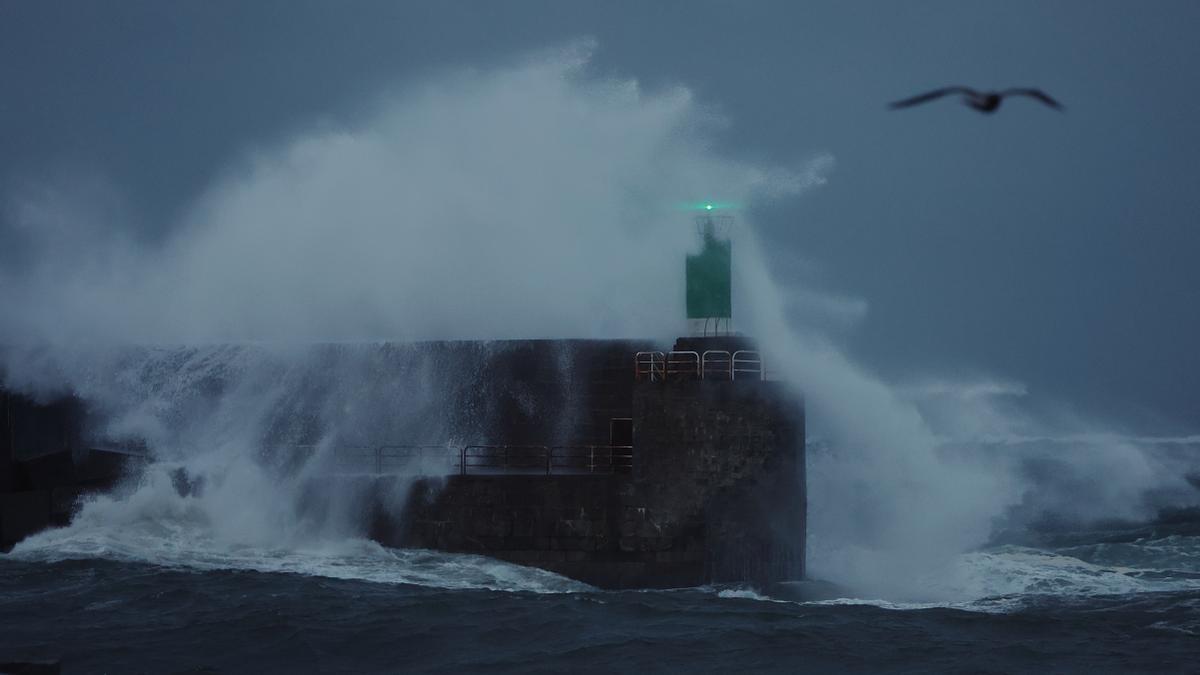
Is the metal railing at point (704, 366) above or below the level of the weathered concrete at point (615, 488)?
above

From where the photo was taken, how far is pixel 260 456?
20750 millimetres

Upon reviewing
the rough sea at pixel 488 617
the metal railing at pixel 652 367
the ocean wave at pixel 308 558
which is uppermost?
the metal railing at pixel 652 367

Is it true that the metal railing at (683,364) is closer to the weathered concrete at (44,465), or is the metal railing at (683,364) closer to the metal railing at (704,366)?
the metal railing at (704,366)

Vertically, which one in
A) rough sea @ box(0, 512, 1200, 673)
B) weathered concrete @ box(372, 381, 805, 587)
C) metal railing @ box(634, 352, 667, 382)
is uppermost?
metal railing @ box(634, 352, 667, 382)

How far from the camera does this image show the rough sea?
13.0m

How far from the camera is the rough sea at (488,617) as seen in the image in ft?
42.5

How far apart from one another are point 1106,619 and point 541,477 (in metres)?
7.89

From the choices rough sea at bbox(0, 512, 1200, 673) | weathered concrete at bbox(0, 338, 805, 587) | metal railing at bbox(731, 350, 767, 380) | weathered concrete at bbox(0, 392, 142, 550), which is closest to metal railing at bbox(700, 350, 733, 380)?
metal railing at bbox(731, 350, 767, 380)

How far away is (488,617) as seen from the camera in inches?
588

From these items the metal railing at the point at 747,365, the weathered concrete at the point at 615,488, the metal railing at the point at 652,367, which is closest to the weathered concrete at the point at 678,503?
the weathered concrete at the point at 615,488

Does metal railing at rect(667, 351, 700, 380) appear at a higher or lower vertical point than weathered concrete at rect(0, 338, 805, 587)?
higher

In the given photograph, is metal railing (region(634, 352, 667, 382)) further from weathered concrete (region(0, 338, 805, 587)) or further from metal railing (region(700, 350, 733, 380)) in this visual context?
metal railing (region(700, 350, 733, 380))

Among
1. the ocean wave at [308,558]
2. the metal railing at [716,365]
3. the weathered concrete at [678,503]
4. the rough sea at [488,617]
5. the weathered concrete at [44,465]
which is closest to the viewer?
the rough sea at [488,617]

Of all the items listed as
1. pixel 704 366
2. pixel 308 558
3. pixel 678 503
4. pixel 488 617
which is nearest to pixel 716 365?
pixel 704 366
